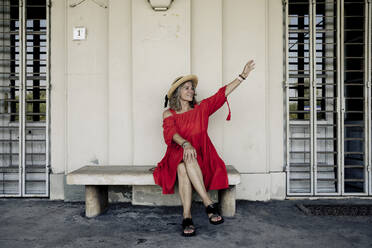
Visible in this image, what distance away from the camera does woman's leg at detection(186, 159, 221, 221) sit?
120 inches

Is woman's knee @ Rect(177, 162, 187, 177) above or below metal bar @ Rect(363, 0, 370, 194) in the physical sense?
below

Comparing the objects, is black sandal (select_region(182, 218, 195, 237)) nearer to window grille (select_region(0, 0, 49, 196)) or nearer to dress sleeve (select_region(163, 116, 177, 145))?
dress sleeve (select_region(163, 116, 177, 145))

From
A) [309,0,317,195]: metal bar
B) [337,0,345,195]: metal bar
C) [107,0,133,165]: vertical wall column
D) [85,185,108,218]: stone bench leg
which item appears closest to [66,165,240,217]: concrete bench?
[85,185,108,218]: stone bench leg

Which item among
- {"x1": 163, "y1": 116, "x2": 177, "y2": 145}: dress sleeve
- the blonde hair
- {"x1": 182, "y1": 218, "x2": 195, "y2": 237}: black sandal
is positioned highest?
the blonde hair

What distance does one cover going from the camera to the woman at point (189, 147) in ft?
10.2

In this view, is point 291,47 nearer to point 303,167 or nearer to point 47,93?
point 303,167

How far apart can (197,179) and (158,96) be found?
54.0 inches

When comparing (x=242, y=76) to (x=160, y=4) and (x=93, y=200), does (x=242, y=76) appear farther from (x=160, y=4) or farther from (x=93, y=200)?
(x=93, y=200)

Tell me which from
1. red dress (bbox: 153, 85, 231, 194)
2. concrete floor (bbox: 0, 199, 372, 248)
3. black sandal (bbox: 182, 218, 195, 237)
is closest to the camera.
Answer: concrete floor (bbox: 0, 199, 372, 248)

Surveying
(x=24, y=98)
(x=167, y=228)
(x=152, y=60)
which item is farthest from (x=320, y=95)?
(x=24, y=98)

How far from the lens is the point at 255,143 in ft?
13.6

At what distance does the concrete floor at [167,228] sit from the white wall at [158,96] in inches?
25.4

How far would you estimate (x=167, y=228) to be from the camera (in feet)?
10.1

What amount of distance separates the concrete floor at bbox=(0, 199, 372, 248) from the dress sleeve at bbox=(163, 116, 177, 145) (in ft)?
2.94
